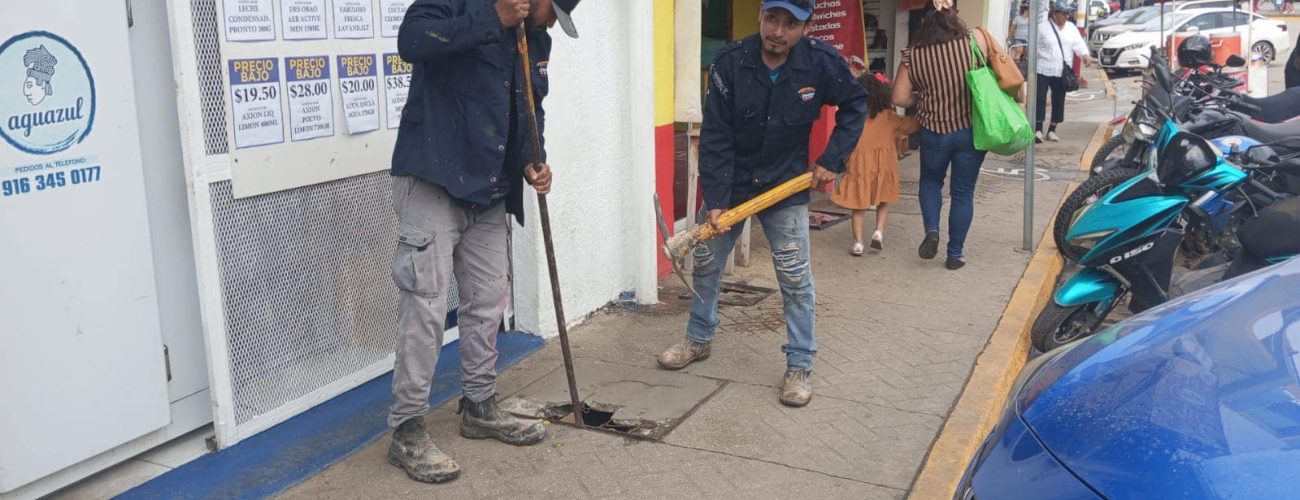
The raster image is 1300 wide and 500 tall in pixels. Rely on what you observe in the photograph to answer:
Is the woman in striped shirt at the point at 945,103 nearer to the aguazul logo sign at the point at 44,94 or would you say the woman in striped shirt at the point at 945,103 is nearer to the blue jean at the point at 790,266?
the blue jean at the point at 790,266

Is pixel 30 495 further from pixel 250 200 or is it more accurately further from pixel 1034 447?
pixel 1034 447

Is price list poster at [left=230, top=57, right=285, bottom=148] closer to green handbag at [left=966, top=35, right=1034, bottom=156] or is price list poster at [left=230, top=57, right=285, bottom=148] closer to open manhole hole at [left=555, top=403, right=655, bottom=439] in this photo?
open manhole hole at [left=555, top=403, right=655, bottom=439]

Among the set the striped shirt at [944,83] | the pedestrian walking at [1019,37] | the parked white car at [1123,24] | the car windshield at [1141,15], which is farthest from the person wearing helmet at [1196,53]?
the car windshield at [1141,15]

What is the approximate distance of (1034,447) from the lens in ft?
7.85

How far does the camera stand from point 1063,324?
5.52 meters

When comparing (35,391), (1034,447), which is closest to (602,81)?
(35,391)

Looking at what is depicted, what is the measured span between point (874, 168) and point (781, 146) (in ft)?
10.2

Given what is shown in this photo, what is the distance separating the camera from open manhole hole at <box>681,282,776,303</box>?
6312mm

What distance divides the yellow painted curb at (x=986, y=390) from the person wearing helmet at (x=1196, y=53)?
421cm

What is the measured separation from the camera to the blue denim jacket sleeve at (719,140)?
15.4ft

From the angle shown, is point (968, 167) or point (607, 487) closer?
point (607, 487)

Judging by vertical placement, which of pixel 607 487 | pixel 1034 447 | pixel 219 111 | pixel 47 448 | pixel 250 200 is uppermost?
pixel 219 111

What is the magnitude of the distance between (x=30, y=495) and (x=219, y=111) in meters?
1.43

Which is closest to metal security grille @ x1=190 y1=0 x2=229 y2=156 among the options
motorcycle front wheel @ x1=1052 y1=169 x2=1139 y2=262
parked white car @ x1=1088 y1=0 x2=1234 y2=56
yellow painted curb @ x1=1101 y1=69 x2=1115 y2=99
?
motorcycle front wheel @ x1=1052 y1=169 x2=1139 y2=262
